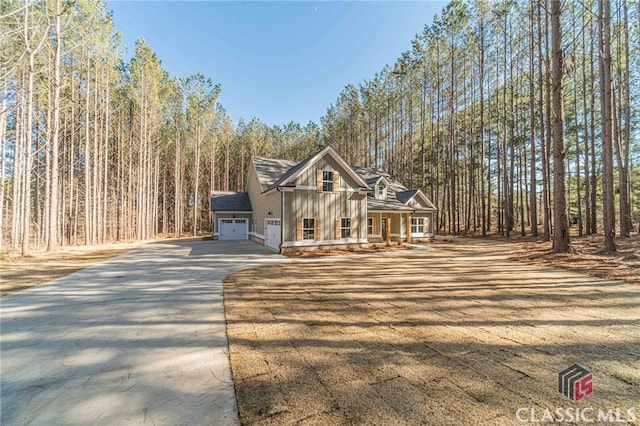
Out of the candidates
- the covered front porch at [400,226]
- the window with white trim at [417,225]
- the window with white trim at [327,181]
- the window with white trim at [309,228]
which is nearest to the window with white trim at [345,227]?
the window with white trim at [309,228]

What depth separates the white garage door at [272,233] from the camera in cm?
1459

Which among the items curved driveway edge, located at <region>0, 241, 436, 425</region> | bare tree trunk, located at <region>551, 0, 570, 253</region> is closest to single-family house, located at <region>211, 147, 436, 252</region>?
curved driveway edge, located at <region>0, 241, 436, 425</region>

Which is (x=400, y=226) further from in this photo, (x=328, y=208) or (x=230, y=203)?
(x=230, y=203)

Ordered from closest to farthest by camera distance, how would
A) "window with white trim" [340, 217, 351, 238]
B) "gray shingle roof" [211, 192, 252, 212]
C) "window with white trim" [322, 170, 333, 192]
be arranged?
"window with white trim" [322, 170, 333, 192]
"window with white trim" [340, 217, 351, 238]
"gray shingle roof" [211, 192, 252, 212]

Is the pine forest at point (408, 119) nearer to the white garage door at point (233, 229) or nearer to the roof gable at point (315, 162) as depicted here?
the white garage door at point (233, 229)

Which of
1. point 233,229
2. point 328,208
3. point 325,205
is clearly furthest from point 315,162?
point 233,229

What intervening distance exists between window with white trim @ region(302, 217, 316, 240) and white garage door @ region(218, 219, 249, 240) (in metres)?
10.7

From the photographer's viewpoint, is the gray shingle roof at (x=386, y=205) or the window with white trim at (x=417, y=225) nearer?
the gray shingle roof at (x=386, y=205)

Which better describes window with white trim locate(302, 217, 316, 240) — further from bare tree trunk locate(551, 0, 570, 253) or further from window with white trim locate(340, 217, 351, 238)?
bare tree trunk locate(551, 0, 570, 253)

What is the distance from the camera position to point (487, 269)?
876cm

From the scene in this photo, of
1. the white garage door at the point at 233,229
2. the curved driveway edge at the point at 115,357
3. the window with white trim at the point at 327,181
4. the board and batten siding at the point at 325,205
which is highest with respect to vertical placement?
the window with white trim at the point at 327,181

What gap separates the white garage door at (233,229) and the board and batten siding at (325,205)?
35.3 ft

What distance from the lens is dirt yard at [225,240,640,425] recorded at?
2332 mm

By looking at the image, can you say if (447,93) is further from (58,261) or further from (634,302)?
(58,261)
